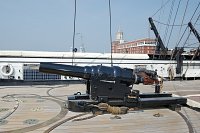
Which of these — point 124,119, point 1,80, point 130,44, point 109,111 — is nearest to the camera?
point 124,119

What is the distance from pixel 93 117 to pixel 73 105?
60cm

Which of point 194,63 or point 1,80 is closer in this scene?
point 1,80

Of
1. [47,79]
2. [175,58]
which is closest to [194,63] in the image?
[175,58]

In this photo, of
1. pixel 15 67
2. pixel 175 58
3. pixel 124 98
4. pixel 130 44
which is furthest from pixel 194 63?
pixel 130 44

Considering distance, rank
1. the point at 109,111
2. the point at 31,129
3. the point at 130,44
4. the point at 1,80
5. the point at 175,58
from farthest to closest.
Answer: the point at 130,44 < the point at 175,58 < the point at 1,80 < the point at 109,111 < the point at 31,129

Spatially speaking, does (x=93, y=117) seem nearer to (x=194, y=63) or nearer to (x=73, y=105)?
(x=73, y=105)

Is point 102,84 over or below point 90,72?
below

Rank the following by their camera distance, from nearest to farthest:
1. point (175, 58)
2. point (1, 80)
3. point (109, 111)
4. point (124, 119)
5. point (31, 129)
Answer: point (31, 129) < point (124, 119) < point (109, 111) < point (1, 80) < point (175, 58)

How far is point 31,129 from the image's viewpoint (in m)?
4.66

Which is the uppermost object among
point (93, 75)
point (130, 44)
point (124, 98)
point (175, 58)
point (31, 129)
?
point (130, 44)

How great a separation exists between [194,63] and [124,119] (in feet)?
39.9

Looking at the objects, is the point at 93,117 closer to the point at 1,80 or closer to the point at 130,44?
the point at 1,80

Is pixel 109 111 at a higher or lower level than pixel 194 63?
lower

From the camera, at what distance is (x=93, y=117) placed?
5.61 m
